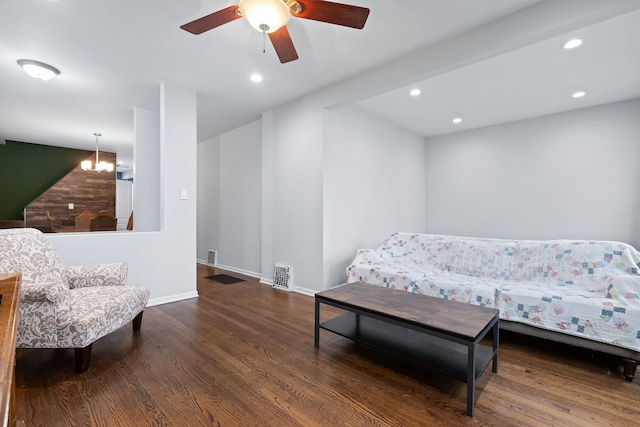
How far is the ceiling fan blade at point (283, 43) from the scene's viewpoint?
6.86 feet

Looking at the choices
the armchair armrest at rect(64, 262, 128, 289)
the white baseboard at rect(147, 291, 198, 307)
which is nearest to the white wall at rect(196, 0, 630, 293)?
the white baseboard at rect(147, 291, 198, 307)

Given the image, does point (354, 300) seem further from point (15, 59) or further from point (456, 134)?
point (456, 134)

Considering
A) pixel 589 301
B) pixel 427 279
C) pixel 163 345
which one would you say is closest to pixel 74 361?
pixel 163 345

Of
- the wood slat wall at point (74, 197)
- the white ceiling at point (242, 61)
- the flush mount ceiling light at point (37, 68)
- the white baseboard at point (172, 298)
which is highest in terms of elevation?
the white ceiling at point (242, 61)

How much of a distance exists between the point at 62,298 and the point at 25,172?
634 cm

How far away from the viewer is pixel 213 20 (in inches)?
76.6

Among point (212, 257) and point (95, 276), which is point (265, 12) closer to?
point (95, 276)

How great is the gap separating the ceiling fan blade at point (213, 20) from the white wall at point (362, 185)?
77.2 inches

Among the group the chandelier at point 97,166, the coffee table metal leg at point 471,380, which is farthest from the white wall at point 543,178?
the chandelier at point 97,166

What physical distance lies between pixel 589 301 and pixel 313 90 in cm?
335

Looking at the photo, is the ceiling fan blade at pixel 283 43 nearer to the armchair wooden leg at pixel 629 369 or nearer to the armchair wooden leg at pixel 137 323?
the armchair wooden leg at pixel 137 323

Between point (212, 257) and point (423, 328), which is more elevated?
point (423, 328)

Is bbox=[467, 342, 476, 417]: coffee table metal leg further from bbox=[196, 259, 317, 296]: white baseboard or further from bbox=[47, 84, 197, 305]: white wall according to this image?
bbox=[47, 84, 197, 305]: white wall

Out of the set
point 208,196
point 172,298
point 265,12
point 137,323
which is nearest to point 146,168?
point 208,196
